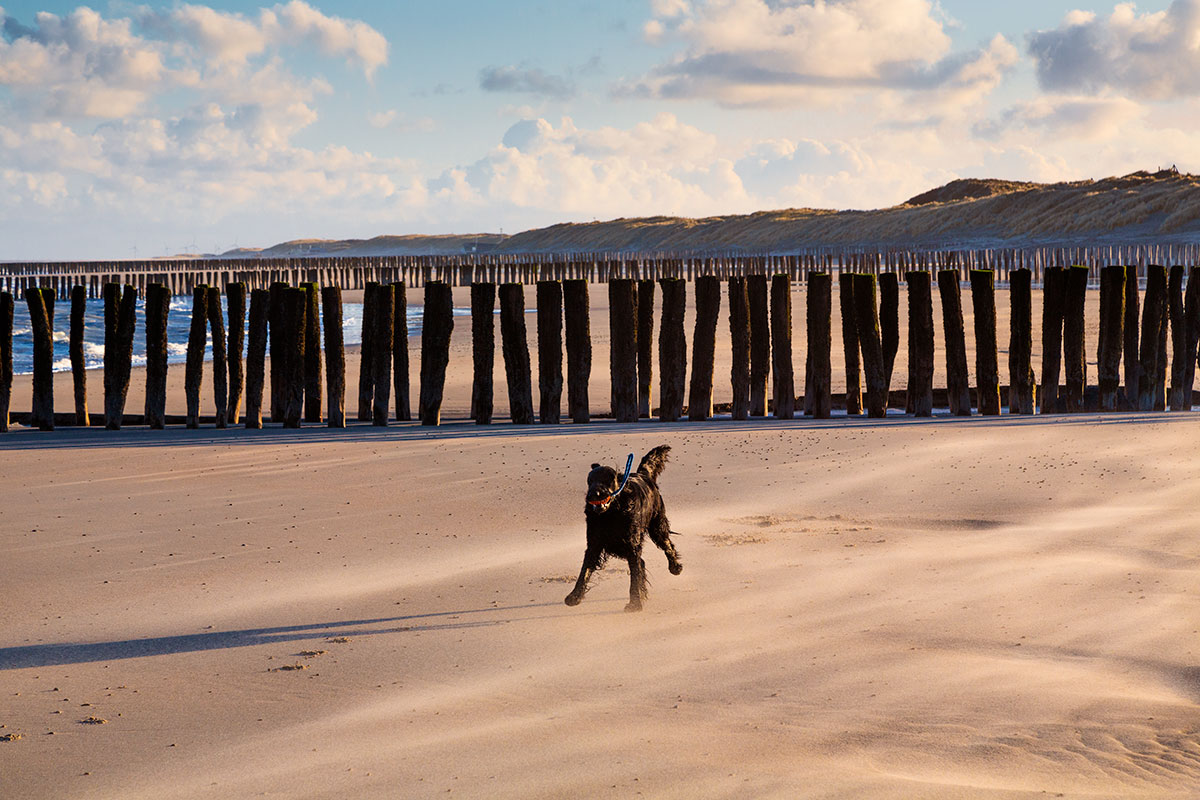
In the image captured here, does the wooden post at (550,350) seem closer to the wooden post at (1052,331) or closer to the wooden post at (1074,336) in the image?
the wooden post at (1052,331)

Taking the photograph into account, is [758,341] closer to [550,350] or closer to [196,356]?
[550,350]

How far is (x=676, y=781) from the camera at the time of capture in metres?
3.54

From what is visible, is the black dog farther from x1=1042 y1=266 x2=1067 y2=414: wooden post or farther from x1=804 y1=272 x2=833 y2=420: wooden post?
x1=1042 y1=266 x2=1067 y2=414: wooden post

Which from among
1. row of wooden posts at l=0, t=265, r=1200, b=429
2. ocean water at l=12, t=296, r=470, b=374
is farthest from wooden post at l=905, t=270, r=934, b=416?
ocean water at l=12, t=296, r=470, b=374

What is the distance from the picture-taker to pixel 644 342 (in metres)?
11.9

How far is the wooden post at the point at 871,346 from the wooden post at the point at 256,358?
5994 mm

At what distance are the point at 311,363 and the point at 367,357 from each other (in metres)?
0.56

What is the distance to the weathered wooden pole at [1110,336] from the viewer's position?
12094 millimetres

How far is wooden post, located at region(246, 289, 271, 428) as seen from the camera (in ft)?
39.0

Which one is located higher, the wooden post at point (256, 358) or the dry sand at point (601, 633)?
the wooden post at point (256, 358)

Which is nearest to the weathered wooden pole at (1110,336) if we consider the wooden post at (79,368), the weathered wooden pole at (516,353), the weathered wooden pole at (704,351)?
the weathered wooden pole at (704,351)

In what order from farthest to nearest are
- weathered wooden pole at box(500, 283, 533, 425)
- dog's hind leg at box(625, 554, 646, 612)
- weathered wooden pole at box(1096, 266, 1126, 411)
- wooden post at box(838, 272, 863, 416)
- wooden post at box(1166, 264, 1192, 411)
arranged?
wooden post at box(1166, 264, 1192, 411) < weathered wooden pole at box(1096, 266, 1126, 411) < wooden post at box(838, 272, 863, 416) < weathered wooden pole at box(500, 283, 533, 425) < dog's hind leg at box(625, 554, 646, 612)

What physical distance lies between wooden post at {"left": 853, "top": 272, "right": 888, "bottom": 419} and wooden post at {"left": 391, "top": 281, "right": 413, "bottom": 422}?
459 centimetres

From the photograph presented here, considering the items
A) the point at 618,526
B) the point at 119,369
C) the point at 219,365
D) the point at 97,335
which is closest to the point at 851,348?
the point at 219,365
